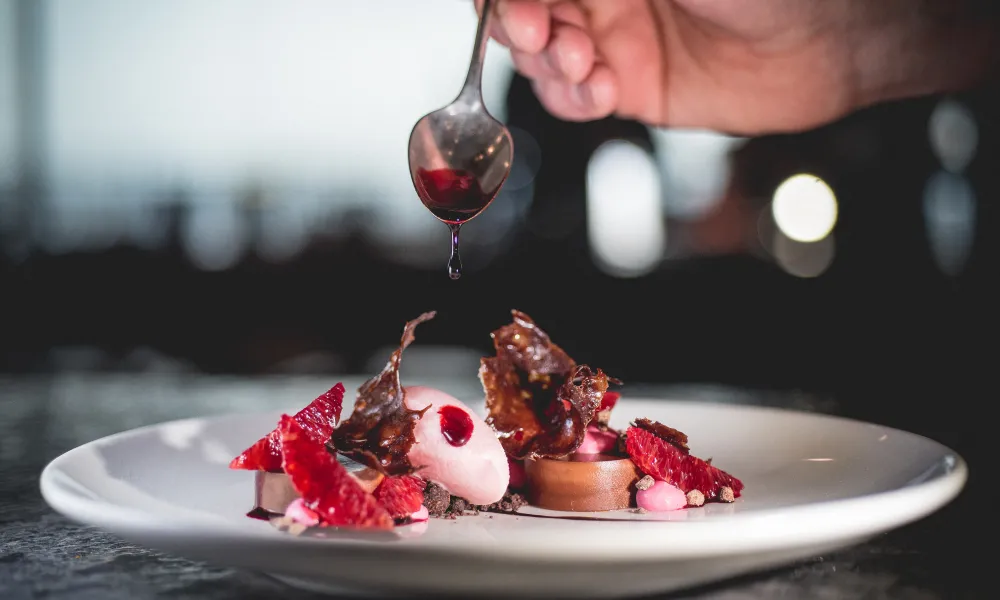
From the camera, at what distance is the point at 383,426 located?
0.96 metres

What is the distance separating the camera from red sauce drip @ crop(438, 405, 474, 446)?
1027mm

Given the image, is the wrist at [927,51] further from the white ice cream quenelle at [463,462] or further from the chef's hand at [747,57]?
the white ice cream quenelle at [463,462]

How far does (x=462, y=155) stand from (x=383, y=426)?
0.46 meters

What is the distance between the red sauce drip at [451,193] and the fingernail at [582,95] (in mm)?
690

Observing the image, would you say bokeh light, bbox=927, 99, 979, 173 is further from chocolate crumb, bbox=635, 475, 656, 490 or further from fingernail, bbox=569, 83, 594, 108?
chocolate crumb, bbox=635, 475, 656, 490

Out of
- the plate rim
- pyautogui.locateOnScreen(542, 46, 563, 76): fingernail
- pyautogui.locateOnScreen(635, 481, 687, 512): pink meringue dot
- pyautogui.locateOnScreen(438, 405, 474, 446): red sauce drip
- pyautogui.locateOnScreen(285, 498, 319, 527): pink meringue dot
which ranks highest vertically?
pyautogui.locateOnScreen(542, 46, 563, 76): fingernail

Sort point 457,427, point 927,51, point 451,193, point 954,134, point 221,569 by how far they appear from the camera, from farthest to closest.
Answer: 1. point 954,134
2. point 927,51
3. point 451,193
4. point 457,427
5. point 221,569

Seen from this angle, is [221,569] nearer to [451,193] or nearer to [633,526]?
[633,526]

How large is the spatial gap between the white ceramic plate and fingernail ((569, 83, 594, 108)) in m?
0.96

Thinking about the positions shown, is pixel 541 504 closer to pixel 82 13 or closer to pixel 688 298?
pixel 688 298

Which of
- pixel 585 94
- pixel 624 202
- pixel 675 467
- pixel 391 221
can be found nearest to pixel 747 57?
pixel 585 94

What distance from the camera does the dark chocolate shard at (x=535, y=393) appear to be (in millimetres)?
1068

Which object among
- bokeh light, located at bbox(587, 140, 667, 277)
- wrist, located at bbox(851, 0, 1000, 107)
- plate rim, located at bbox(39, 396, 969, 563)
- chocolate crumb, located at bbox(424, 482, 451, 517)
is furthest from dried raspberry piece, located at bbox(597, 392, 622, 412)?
bokeh light, located at bbox(587, 140, 667, 277)

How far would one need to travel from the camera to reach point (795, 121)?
7.23 ft
